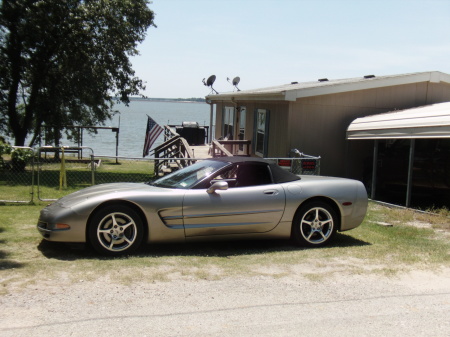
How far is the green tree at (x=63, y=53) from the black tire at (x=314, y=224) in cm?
1314

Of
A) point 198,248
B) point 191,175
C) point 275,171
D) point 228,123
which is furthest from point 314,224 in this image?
point 228,123

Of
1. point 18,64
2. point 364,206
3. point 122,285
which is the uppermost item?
point 18,64

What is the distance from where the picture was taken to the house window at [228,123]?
19.6 meters

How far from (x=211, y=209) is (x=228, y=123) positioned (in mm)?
14170

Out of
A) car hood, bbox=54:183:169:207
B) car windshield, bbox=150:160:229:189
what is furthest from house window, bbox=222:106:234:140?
car hood, bbox=54:183:169:207

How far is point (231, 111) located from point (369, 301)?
15627mm

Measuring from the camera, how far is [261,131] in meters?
15.7

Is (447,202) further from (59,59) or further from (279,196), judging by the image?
(59,59)

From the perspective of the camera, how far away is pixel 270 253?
21.3 ft

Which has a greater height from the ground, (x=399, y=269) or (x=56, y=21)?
(x=56, y=21)

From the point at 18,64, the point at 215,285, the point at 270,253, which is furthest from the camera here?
the point at 18,64

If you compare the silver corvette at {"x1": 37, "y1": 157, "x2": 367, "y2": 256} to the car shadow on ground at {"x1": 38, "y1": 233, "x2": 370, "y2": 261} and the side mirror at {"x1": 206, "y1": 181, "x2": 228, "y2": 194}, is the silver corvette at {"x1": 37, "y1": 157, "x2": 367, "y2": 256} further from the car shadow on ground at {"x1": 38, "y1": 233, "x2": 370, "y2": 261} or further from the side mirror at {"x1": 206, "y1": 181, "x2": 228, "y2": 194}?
the car shadow on ground at {"x1": 38, "y1": 233, "x2": 370, "y2": 261}

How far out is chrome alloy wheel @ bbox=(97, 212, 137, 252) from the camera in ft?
19.7

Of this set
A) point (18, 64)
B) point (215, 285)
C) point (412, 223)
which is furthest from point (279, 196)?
point (18, 64)
